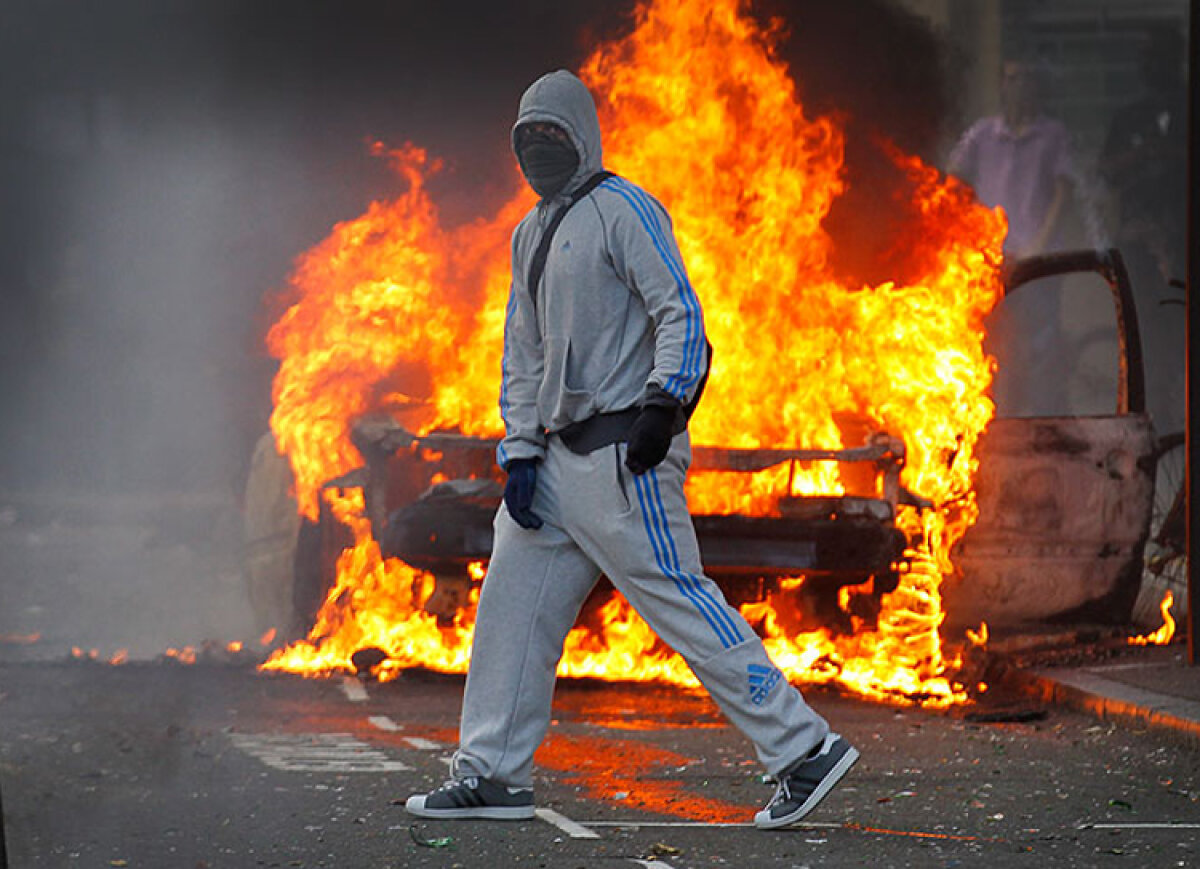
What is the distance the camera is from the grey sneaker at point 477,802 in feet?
17.0

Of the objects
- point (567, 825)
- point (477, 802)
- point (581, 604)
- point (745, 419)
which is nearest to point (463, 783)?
point (477, 802)

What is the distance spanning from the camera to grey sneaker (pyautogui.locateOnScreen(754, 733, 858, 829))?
5.01 metres

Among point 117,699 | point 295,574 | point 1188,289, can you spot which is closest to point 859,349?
point 1188,289

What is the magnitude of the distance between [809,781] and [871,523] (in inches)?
152

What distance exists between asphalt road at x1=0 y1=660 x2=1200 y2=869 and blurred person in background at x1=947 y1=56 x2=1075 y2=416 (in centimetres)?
829

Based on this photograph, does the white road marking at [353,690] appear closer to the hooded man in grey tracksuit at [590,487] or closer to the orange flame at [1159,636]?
the hooded man in grey tracksuit at [590,487]

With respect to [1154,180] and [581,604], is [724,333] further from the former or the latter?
[1154,180]

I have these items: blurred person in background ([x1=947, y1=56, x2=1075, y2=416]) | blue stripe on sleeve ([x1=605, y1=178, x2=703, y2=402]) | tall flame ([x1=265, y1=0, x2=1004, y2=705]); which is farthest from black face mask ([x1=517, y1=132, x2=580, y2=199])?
blurred person in background ([x1=947, y1=56, x2=1075, y2=416])

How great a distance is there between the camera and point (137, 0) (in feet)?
43.7

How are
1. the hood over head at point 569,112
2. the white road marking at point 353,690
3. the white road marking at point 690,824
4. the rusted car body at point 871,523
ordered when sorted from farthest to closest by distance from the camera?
the rusted car body at point 871,523
the white road marking at point 353,690
the hood over head at point 569,112
the white road marking at point 690,824

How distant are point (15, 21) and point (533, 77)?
11.0 ft

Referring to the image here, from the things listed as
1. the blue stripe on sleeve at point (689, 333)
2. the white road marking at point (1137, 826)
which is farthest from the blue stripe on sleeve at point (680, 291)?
the white road marking at point (1137, 826)

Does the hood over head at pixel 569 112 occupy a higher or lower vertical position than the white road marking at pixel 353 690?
higher

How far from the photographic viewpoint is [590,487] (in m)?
5.23
